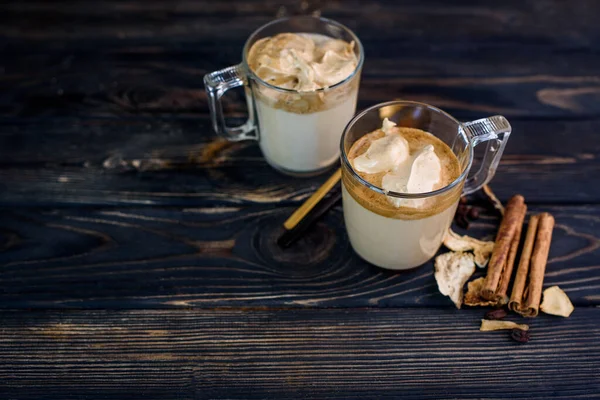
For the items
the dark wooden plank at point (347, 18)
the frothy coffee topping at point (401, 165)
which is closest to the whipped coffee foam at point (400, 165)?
the frothy coffee topping at point (401, 165)

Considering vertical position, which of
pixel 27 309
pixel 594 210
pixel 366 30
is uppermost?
pixel 366 30

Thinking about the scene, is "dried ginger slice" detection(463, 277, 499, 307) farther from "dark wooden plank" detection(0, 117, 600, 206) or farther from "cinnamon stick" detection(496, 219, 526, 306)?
"dark wooden plank" detection(0, 117, 600, 206)

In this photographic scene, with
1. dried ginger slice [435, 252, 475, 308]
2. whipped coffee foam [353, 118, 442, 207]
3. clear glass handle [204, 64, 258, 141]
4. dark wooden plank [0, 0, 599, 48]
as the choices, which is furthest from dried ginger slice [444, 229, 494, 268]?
dark wooden plank [0, 0, 599, 48]

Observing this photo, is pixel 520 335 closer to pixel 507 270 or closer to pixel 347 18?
pixel 507 270

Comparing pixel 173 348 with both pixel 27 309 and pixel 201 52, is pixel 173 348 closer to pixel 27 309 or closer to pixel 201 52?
pixel 27 309

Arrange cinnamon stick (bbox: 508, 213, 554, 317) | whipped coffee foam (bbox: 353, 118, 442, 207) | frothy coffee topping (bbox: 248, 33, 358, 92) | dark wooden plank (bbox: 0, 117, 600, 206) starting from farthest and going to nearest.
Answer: dark wooden plank (bbox: 0, 117, 600, 206) → frothy coffee topping (bbox: 248, 33, 358, 92) → cinnamon stick (bbox: 508, 213, 554, 317) → whipped coffee foam (bbox: 353, 118, 442, 207)

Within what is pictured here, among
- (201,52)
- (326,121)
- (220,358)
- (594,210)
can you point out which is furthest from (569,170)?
(201,52)
